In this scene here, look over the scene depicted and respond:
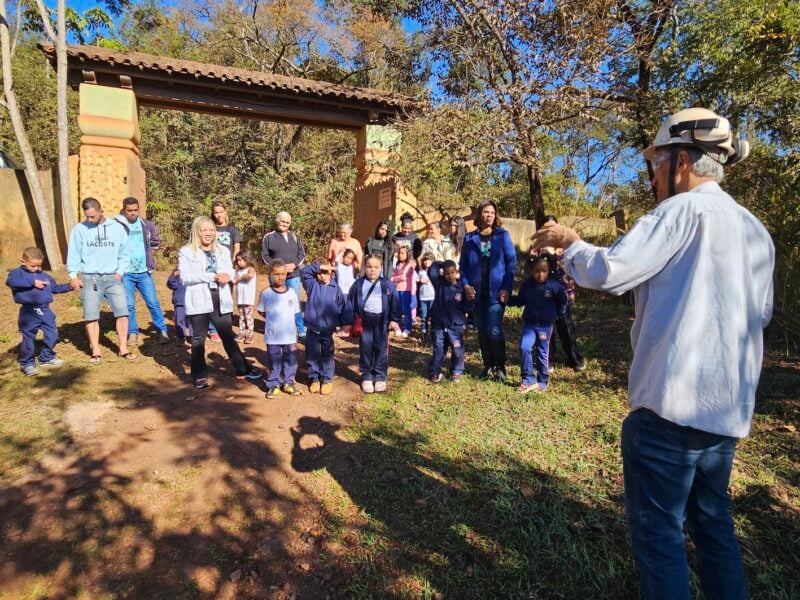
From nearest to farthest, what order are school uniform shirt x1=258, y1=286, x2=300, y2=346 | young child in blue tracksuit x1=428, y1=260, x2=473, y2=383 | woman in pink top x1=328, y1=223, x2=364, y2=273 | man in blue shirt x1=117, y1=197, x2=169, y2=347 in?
school uniform shirt x1=258, y1=286, x2=300, y2=346 → young child in blue tracksuit x1=428, y1=260, x2=473, y2=383 → man in blue shirt x1=117, y1=197, x2=169, y2=347 → woman in pink top x1=328, y1=223, x2=364, y2=273

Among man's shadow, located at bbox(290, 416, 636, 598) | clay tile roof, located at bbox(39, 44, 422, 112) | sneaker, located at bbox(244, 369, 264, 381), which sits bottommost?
man's shadow, located at bbox(290, 416, 636, 598)

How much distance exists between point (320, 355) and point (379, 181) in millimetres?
6369

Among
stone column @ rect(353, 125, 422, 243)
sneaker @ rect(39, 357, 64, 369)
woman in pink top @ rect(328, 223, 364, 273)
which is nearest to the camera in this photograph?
sneaker @ rect(39, 357, 64, 369)

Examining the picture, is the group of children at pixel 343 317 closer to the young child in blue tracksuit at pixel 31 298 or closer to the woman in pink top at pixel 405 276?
the young child in blue tracksuit at pixel 31 298

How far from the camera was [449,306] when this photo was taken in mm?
4891

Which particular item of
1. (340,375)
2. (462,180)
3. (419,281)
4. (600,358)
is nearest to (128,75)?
(419,281)

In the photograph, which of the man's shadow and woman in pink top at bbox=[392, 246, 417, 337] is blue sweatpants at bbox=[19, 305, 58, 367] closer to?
the man's shadow

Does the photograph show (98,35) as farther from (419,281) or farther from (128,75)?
(419,281)

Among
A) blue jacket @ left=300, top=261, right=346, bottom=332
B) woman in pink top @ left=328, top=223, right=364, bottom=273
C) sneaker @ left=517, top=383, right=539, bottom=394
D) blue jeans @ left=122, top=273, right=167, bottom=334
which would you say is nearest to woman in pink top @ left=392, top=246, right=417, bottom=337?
woman in pink top @ left=328, top=223, right=364, bottom=273

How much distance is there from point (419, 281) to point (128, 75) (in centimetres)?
687

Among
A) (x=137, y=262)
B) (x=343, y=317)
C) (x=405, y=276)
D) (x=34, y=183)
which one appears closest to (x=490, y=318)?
(x=343, y=317)

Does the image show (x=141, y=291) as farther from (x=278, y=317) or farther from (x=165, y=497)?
(x=165, y=497)

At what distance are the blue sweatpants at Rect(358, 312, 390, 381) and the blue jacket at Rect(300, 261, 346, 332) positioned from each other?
355 mm

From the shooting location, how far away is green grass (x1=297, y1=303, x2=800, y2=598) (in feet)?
7.80
